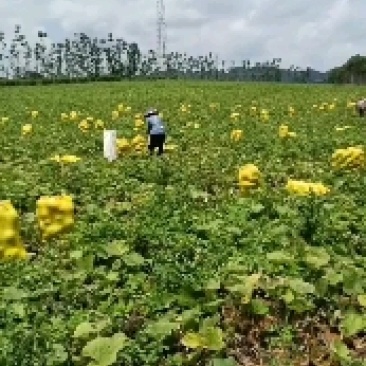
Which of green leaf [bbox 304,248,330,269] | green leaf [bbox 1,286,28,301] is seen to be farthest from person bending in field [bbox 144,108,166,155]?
green leaf [bbox 1,286,28,301]

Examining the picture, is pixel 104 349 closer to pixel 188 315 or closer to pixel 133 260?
pixel 188 315

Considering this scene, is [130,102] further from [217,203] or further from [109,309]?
[109,309]

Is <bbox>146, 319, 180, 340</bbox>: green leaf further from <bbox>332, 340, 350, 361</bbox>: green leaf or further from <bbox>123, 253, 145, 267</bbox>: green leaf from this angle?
<bbox>123, 253, 145, 267</bbox>: green leaf

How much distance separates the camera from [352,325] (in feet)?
17.0

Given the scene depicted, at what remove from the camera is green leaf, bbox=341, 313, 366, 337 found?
203 inches

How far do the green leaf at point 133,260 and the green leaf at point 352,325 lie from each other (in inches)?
67.5

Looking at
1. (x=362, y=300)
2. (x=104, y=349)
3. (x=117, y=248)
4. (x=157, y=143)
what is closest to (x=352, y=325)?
(x=362, y=300)

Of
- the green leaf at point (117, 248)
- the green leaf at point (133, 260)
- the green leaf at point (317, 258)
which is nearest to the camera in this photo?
the green leaf at point (317, 258)

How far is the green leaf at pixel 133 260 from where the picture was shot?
6176 mm

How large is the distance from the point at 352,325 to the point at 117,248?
213cm

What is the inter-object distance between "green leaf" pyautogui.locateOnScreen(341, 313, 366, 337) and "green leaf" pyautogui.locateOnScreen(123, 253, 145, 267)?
1715 millimetres

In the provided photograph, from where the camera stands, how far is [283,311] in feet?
18.0

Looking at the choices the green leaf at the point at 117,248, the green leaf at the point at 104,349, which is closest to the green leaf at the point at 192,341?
the green leaf at the point at 104,349

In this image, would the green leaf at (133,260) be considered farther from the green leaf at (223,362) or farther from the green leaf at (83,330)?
the green leaf at (223,362)
